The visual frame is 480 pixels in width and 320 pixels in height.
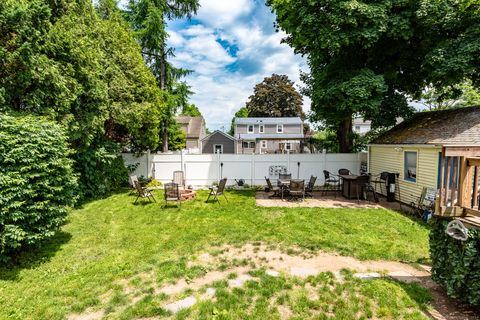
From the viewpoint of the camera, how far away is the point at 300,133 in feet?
119

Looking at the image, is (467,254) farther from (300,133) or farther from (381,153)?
(300,133)

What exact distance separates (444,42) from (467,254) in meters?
10.9

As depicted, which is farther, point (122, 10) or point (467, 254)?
point (122, 10)

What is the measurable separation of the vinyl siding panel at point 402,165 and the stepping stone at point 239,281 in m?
7.98

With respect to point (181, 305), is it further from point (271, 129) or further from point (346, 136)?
point (271, 129)

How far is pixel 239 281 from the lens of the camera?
4.47 metres

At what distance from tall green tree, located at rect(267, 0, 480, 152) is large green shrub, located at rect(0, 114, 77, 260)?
10.7 m

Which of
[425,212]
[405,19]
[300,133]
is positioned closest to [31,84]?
[425,212]

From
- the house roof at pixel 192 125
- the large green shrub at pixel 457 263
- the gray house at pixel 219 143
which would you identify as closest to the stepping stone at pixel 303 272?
the large green shrub at pixel 457 263

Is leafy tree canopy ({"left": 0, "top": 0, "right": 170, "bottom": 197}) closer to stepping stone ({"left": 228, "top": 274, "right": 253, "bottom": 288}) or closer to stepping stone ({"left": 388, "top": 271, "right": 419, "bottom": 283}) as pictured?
stepping stone ({"left": 228, "top": 274, "right": 253, "bottom": 288})

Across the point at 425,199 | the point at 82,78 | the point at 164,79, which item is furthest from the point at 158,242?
the point at 164,79

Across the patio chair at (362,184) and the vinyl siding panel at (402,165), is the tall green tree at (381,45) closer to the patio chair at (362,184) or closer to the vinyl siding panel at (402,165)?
the vinyl siding panel at (402,165)

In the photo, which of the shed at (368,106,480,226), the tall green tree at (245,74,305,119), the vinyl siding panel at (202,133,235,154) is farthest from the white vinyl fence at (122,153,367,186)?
the tall green tree at (245,74,305,119)

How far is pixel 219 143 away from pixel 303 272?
28.8m
